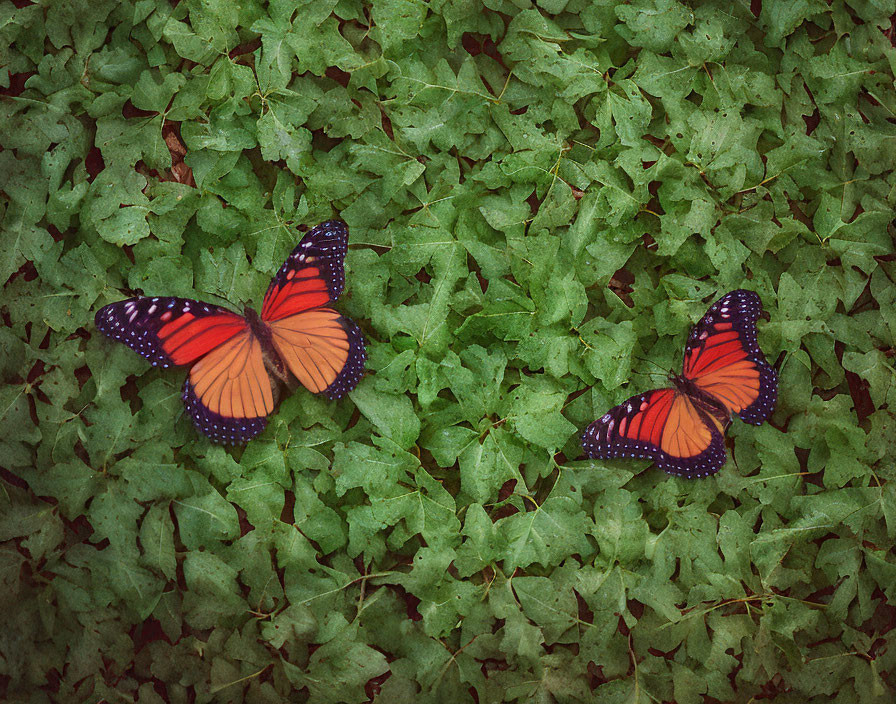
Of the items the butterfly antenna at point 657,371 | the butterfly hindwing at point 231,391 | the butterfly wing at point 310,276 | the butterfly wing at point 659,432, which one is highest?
the butterfly wing at point 310,276

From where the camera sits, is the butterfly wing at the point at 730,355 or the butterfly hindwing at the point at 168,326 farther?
the butterfly wing at the point at 730,355

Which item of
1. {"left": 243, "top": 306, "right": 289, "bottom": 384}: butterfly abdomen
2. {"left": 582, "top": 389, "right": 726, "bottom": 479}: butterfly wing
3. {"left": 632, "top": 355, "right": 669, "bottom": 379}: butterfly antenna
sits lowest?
{"left": 582, "top": 389, "right": 726, "bottom": 479}: butterfly wing

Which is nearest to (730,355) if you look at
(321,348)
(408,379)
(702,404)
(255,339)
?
(702,404)

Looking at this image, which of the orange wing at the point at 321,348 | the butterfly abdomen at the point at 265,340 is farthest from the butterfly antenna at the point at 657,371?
the butterfly abdomen at the point at 265,340

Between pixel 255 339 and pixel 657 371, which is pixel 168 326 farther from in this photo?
pixel 657 371

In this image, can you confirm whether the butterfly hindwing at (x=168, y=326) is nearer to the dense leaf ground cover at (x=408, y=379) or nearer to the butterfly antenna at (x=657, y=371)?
the dense leaf ground cover at (x=408, y=379)

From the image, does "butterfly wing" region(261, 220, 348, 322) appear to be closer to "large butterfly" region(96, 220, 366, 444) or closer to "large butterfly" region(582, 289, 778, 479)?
"large butterfly" region(96, 220, 366, 444)

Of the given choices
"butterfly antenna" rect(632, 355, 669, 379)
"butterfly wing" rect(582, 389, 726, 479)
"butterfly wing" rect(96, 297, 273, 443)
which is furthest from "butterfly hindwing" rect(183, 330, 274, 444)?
"butterfly antenna" rect(632, 355, 669, 379)

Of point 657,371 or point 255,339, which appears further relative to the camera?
point 657,371
